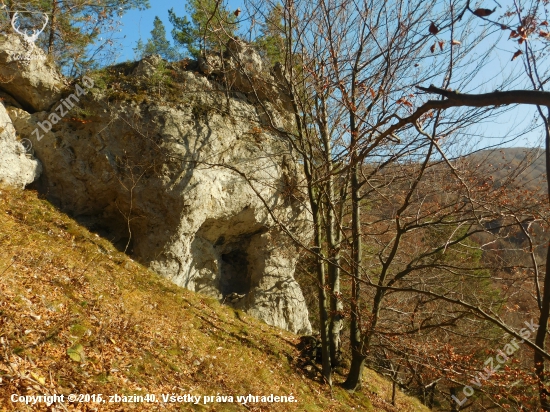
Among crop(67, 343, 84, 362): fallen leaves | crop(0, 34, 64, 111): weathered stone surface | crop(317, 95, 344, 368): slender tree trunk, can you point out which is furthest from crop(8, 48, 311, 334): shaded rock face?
crop(67, 343, 84, 362): fallen leaves

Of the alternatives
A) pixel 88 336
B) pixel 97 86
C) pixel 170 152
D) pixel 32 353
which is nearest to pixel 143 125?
pixel 170 152

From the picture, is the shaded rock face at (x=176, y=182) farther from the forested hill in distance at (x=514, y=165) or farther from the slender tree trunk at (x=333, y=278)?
the forested hill in distance at (x=514, y=165)

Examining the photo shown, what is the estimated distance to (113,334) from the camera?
5082 millimetres

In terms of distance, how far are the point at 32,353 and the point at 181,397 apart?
5.75 feet

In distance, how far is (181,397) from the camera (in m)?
4.65

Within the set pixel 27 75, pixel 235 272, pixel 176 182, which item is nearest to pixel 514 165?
pixel 176 182

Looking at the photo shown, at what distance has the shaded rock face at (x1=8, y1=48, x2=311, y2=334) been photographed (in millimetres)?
8672

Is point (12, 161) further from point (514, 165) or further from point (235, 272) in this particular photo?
point (514, 165)

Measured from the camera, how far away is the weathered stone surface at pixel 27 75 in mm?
8641

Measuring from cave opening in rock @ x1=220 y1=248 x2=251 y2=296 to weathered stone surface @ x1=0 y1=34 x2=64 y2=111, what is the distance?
19.2 feet

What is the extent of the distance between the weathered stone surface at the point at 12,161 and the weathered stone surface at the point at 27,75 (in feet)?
2.68

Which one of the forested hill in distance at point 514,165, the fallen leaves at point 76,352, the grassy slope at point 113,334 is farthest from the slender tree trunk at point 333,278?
the fallen leaves at point 76,352

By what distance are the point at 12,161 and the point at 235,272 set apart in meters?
5.86

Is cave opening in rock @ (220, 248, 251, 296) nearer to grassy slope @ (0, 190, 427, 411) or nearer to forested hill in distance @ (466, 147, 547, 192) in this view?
grassy slope @ (0, 190, 427, 411)
